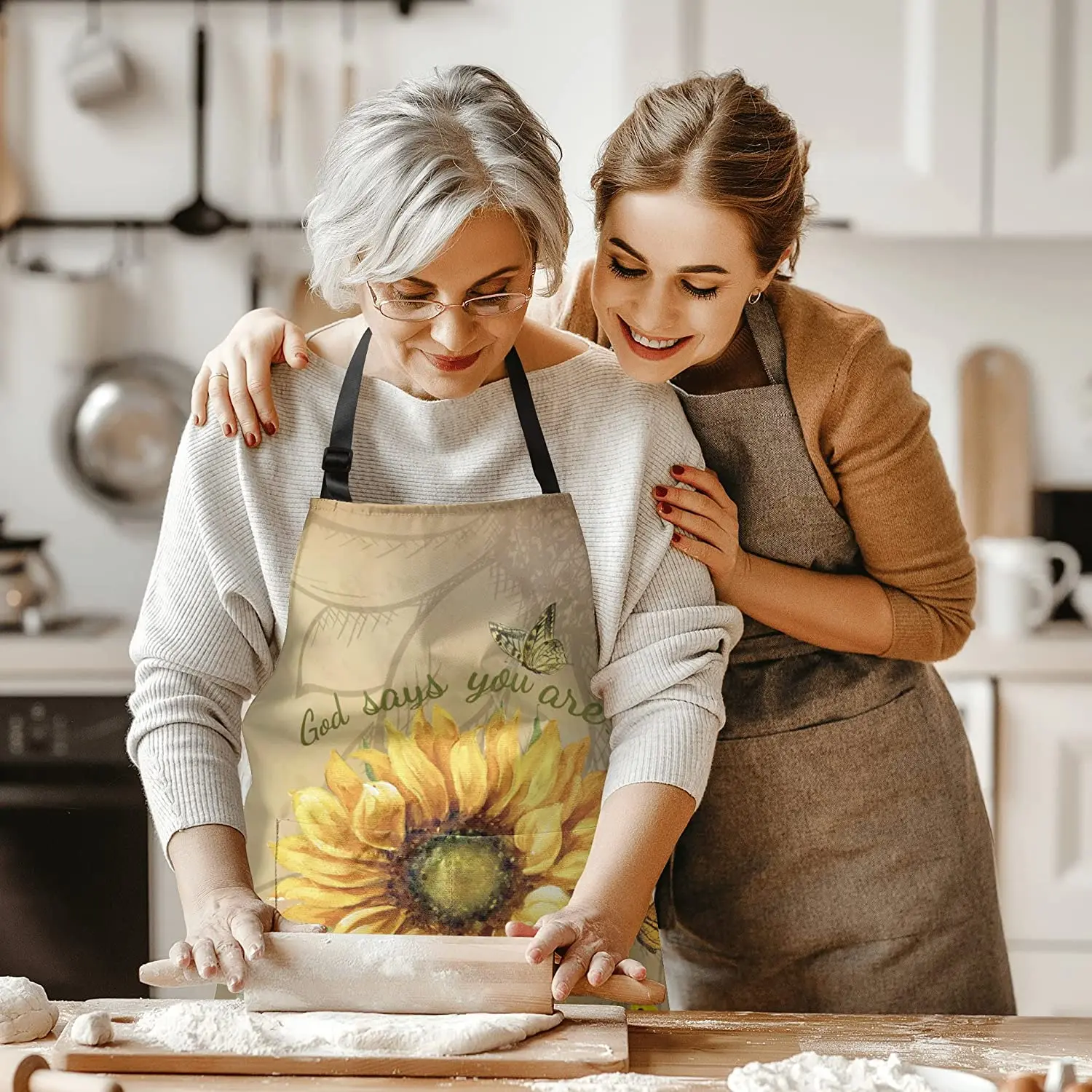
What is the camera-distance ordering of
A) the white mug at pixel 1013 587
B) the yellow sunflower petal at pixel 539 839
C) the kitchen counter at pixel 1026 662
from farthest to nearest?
1. the white mug at pixel 1013 587
2. the kitchen counter at pixel 1026 662
3. the yellow sunflower petal at pixel 539 839

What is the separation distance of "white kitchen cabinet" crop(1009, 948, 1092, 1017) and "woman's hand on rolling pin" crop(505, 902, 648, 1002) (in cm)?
145

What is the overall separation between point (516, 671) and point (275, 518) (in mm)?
248

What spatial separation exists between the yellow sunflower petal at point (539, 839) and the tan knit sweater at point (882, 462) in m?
0.41

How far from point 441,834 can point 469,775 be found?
55 mm

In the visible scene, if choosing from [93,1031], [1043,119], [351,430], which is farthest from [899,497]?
[1043,119]

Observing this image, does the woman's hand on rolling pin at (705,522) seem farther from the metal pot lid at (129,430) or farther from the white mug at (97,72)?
the white mug at (97,72)

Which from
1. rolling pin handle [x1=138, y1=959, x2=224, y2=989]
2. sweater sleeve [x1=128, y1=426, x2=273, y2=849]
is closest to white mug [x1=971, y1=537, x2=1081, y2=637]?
sweater sleeve [x1=128, y1=426, x2=273, y2=849]

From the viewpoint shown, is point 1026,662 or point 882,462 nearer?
point 882,462

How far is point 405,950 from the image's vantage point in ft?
3.28

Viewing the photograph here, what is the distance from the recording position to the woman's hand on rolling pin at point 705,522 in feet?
4.02

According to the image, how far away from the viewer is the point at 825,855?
1414mm

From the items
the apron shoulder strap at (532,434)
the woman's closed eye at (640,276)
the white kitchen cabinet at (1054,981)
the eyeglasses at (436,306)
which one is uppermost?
the woman's closed eye at (640,276)

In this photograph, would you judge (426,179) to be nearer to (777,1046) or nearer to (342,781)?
(342,781)

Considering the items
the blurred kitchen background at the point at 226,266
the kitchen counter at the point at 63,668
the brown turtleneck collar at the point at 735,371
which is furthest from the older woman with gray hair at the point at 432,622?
the blurred kitchen background at the point at 226,266
